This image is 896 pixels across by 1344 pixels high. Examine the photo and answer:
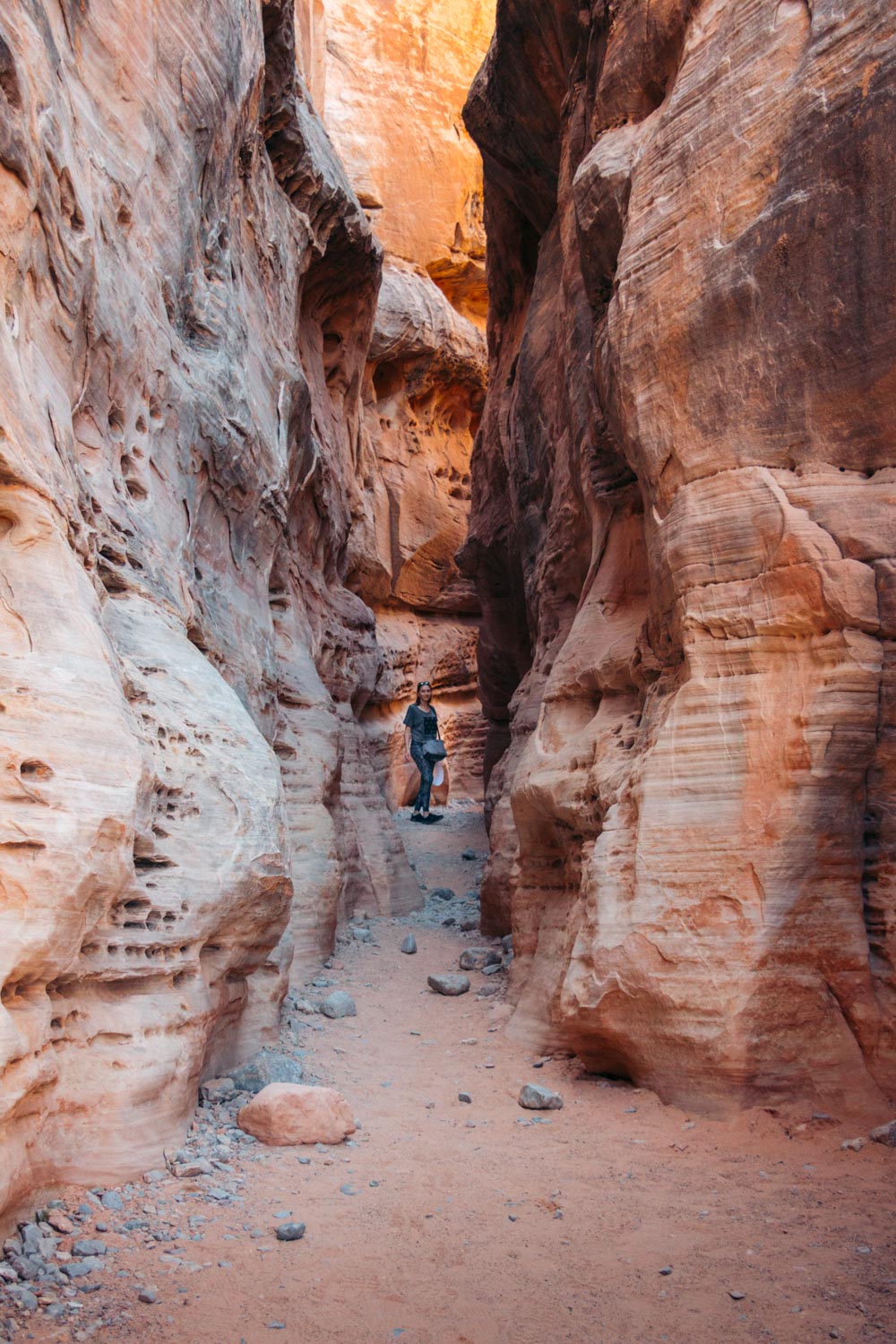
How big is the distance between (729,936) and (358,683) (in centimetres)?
885

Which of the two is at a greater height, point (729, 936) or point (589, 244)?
point (589, 244)

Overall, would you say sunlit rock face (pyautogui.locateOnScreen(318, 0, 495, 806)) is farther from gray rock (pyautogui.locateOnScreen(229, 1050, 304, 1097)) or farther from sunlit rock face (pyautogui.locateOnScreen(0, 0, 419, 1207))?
gray rock (pyautogui.locateOnScreen(229, 1050, 304, 1097))

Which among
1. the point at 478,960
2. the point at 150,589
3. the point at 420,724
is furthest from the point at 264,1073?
the point at 420,724

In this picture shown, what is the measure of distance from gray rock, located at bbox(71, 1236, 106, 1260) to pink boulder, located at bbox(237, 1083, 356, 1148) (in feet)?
4.31

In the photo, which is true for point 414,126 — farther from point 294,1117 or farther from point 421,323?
point 294,1117

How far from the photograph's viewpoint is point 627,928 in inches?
220

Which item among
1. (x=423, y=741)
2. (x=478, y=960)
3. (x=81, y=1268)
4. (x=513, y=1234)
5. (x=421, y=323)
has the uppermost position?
(x=421, y=323)

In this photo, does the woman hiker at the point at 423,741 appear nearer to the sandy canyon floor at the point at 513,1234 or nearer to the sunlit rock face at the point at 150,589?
the sunlit rock face at the point at 150,589

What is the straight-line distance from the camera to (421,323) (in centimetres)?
2155

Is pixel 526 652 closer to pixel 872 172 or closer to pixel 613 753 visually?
pixel 613 753

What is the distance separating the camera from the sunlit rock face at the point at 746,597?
5.13 meters

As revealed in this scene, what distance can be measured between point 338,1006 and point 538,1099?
7.61ft

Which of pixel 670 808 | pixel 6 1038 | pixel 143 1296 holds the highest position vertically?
pixel 670 808

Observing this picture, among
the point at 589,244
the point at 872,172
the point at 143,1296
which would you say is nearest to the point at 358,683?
the point at 589,244
